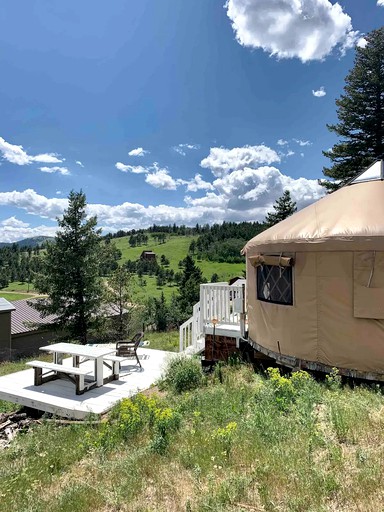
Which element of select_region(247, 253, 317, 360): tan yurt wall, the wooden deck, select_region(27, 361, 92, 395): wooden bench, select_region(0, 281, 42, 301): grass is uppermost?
select_region(247, 253, 317, 360): tan yurt wall

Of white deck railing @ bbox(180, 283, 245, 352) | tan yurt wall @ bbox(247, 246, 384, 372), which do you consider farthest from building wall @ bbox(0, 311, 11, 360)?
tan yurt wall @ bbox(247, 246, 384, 372)

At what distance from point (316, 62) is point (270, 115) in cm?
377

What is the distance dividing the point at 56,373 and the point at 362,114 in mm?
18485

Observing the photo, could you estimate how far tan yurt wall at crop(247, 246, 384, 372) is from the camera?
488 centimetres

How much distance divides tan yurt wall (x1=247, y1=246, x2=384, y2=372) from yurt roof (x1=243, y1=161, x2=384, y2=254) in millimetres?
173

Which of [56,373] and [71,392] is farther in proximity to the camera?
[56,373]

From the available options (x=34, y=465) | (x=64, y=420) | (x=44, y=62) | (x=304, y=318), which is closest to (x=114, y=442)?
(x=34, y=465)

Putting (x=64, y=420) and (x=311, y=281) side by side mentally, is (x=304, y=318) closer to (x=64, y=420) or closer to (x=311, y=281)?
(x=311, y=281)

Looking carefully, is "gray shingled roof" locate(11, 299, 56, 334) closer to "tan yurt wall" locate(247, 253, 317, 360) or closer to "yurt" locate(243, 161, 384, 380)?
"tan yurt wall" locate(247, 253, 317, 360)

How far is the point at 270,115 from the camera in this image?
1702cm

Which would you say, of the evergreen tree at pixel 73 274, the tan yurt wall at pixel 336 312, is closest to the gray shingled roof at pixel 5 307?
the evergreen tree at pixel 73 274

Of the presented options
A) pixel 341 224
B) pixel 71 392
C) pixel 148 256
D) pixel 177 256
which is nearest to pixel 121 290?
pixel 71 392

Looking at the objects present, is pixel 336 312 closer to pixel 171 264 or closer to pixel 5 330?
pixel 5 330

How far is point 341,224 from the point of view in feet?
17.2
